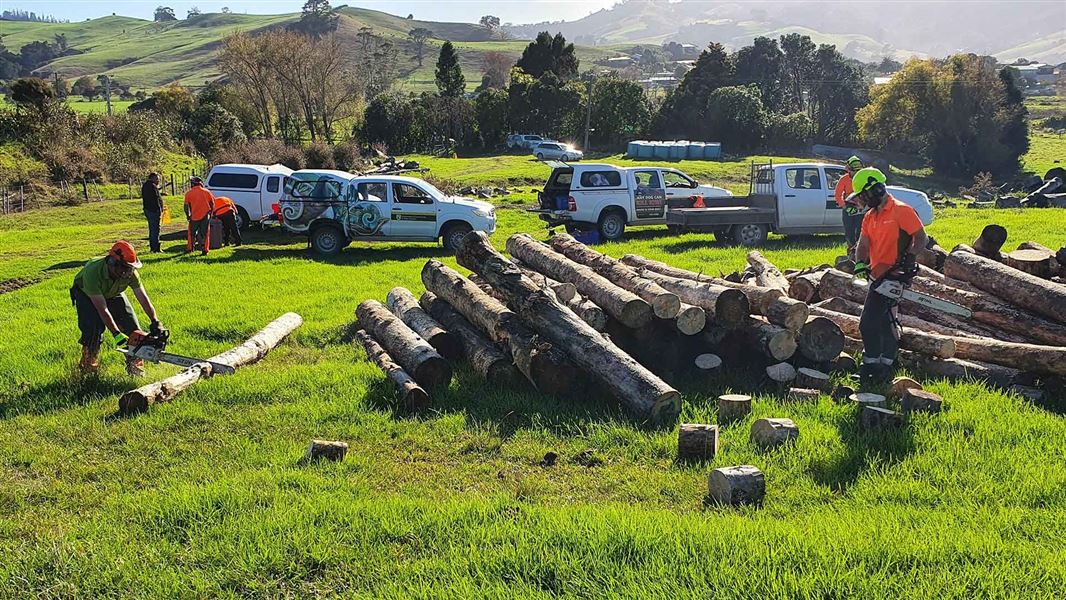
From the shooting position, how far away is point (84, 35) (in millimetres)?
195375

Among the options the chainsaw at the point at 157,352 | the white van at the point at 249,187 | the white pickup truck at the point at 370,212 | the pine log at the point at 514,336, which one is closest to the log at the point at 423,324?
the pine log at the point at 514,336

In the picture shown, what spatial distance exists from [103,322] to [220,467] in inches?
124

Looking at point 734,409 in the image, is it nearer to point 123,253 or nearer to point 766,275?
point 766,275

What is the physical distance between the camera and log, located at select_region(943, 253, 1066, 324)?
7.28 m

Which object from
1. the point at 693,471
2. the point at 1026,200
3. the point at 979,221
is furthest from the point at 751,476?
the point at 1026,200

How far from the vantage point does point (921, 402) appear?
6.19m

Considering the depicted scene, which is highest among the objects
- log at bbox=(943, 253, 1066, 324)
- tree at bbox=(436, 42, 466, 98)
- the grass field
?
tree at bbox=(436, 42, 466, 98)

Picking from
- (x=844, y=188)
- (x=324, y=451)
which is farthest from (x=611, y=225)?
(x=324, y=451)

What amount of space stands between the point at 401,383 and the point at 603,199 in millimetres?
11883

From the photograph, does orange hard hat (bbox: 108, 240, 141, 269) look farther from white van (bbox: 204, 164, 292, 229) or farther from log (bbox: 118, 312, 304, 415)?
white van (bbox: 204, 164, 292, 229)

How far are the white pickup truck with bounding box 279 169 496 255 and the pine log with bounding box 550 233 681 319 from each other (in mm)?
→ 6216

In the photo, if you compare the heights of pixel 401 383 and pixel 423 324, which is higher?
pixel 423 324

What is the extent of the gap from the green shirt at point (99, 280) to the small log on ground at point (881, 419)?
7030 mm

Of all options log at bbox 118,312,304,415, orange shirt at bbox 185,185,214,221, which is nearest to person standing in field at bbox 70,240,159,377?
log at bbox 118,312,304,415
